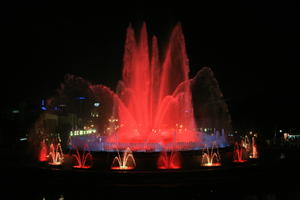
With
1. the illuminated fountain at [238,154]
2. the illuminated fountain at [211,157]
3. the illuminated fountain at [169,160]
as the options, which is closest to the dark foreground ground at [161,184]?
the illuminated fountain at [169,160]

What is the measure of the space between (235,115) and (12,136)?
35.2 m

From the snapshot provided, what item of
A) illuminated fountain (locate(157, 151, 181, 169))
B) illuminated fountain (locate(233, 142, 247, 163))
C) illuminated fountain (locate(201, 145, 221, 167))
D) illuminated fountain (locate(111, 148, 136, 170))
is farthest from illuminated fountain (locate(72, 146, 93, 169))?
illuminated fountain (locate(233, 142, 247, 163))

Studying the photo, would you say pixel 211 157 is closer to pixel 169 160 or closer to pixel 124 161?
pixel 169 160

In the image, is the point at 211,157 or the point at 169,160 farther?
the point at 211,157

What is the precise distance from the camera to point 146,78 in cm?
2270

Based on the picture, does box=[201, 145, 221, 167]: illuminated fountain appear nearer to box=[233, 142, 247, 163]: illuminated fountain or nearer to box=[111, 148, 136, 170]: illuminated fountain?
box=[233, 142, 247, 163]: illuminated fountain

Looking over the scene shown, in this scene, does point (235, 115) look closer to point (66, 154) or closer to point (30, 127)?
point (30, 127)

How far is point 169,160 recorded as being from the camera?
14578 millimetres

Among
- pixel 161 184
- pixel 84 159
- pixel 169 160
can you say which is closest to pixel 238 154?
pixel 169 160

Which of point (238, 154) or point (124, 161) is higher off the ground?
point (238, 154)

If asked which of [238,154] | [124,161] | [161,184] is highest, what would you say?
[238,154]

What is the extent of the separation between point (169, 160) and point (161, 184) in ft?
8.50

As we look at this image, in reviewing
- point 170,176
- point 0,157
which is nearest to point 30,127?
point 0,157

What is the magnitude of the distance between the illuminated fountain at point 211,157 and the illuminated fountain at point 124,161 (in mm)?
3785
